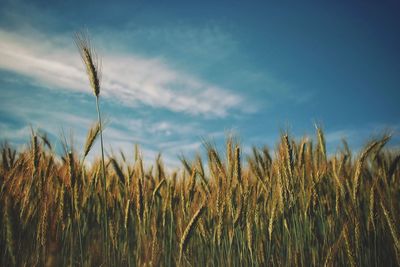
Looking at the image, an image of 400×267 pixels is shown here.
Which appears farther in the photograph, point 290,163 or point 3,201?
point 290,163

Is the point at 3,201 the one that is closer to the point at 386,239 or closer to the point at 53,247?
the point at 53,247

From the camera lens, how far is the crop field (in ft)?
8.46

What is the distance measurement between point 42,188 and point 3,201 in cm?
31

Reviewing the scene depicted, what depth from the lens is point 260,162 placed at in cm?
370

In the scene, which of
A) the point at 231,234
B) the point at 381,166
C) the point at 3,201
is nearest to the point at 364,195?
the point at 381,166

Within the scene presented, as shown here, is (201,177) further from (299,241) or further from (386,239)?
(386,239)

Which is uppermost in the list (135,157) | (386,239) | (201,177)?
(135,157)

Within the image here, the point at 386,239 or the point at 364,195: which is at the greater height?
the point at 364,195

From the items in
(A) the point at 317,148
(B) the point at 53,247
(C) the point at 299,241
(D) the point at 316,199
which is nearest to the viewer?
(B) the point at 53,247

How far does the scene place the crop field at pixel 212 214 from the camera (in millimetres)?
2580

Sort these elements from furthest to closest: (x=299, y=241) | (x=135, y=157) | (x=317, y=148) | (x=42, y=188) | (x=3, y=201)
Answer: (x=135, y=157) → (x=317, y=148) → (x=299, y=241) → (x=42, y=188) → (x=3, y=201)

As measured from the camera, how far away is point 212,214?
310 centimetres

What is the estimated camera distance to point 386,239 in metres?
3.32

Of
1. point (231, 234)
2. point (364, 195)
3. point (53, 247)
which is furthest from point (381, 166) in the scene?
point (53, 247)
